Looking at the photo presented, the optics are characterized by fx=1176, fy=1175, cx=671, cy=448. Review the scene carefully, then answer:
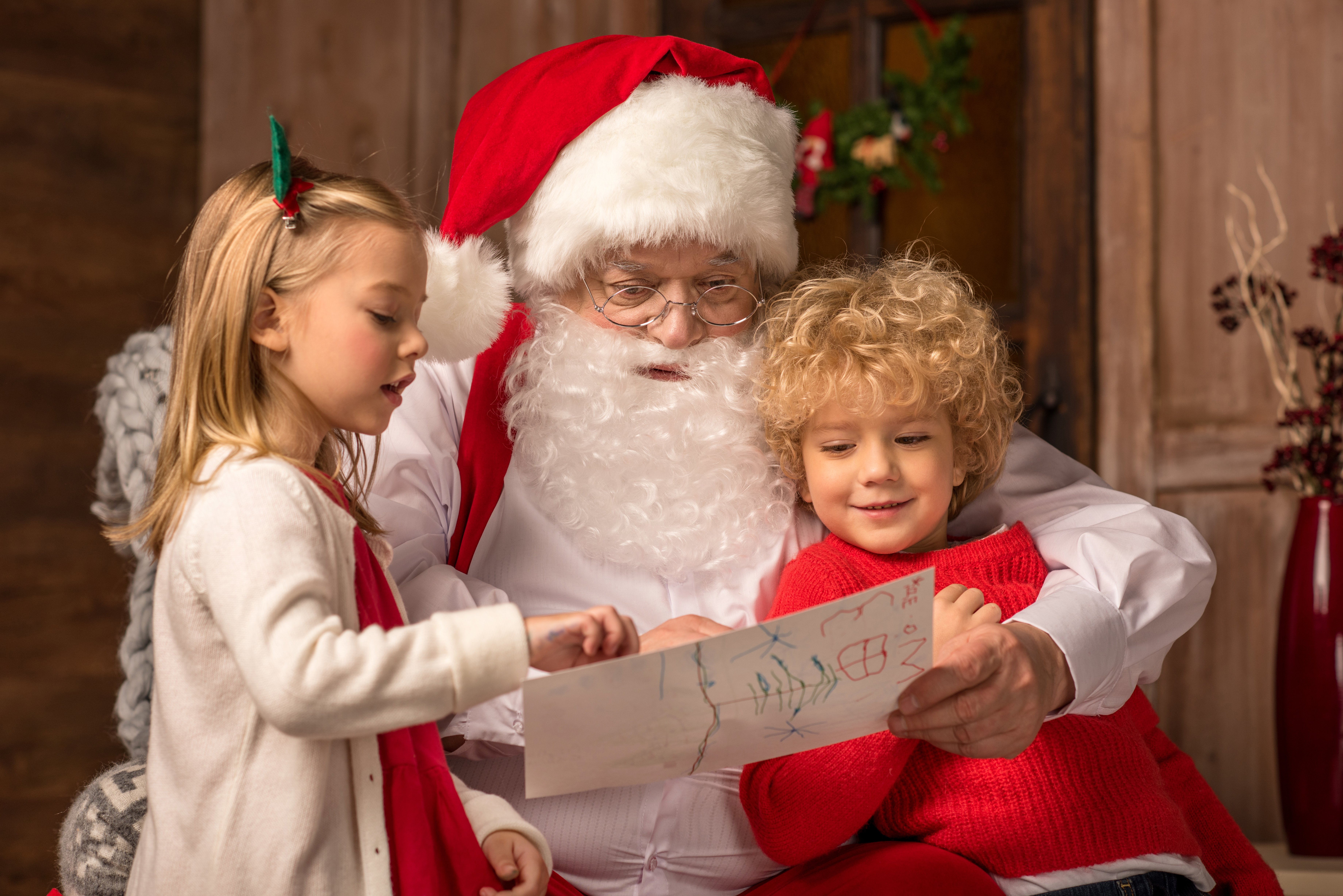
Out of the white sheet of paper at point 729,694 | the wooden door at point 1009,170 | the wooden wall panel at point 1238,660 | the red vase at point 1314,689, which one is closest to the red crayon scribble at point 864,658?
the white sheet of paper at point 729,694

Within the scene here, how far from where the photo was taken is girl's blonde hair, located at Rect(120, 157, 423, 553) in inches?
41.4

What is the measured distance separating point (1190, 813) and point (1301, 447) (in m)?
1.05

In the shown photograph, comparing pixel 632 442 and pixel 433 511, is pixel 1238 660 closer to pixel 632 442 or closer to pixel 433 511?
pixel 632 442

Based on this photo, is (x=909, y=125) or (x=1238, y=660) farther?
(x=909, y=125)

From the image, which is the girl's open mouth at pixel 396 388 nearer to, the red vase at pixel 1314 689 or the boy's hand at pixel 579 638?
the boy's hand at pixel 579 638

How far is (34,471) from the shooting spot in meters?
3.15

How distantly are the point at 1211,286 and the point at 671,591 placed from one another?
5.76ft

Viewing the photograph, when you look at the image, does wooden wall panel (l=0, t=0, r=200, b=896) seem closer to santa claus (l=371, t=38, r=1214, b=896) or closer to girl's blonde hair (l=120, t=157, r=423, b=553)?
santa claus (l=371, t=38, r=1214, b=896)

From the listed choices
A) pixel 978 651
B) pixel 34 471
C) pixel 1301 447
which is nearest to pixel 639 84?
pixel 978 651

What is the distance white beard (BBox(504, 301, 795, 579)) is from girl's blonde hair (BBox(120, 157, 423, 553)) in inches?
21.4

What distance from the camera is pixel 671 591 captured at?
155cm

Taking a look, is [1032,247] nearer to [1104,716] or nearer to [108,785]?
[1104,716]

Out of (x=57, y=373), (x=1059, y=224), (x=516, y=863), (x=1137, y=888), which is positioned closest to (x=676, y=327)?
(x=516, y=863)

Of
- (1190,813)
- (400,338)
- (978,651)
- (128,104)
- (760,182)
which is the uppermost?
(128,104)
